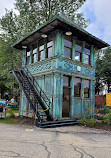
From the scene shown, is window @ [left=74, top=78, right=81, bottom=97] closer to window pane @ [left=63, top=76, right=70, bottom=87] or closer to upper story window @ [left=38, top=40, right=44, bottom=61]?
window pane @ [left=63, top=76, right=70, bottom=87]

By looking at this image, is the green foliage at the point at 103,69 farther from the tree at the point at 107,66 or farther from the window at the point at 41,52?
the window at the point at 41,52

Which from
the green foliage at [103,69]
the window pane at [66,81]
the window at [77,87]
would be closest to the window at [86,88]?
the window at [77,87]

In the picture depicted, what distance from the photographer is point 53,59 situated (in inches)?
415

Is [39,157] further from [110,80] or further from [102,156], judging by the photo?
[110,80]

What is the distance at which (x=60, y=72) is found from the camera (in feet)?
33.5

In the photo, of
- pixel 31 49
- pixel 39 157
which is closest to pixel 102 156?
pixel 39 157

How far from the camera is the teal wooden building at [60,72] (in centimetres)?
1013

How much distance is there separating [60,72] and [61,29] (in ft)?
10.3

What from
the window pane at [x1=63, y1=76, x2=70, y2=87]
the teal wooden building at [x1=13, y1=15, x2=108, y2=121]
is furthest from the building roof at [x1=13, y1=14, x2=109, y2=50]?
the window pane at [x1=63, y1=76, x2=70, y2=87]

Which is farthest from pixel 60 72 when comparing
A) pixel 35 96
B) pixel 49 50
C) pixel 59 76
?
pixel 35 96

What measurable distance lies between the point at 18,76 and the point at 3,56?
9804mm

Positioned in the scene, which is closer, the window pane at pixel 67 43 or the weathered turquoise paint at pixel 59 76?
the weathered turquoise paint at pixel 59 76

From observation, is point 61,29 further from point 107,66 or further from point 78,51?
point 107,66

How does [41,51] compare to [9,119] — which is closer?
[9,119]
